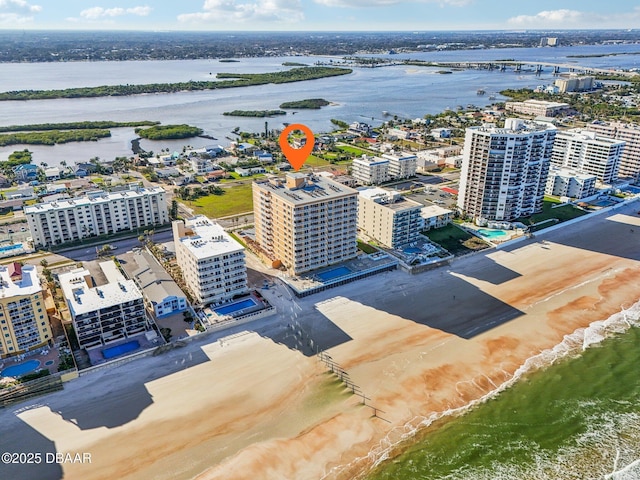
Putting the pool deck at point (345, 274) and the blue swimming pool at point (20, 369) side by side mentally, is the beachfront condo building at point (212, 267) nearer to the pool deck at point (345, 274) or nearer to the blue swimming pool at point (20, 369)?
the pool deck at point (345, 274)

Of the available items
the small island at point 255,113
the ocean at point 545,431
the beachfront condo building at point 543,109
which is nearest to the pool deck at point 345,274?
the ocean at point 545,431

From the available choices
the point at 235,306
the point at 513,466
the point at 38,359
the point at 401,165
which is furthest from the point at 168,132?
the point at 513,466

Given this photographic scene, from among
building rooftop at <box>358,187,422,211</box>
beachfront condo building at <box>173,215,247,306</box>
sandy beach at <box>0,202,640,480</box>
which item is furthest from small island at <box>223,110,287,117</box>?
sandy beach at <box>0,202,640,480</box>

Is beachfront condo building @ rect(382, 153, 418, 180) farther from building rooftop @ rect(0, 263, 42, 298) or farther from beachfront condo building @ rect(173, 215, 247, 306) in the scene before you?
building rooftop @ rect(0, 263, 42, 298)

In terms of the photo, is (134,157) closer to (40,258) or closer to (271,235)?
(40,258)

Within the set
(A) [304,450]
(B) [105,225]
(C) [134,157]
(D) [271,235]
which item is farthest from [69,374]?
(C) [134,157]

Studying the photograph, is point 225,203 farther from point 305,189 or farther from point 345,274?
point 345,274
